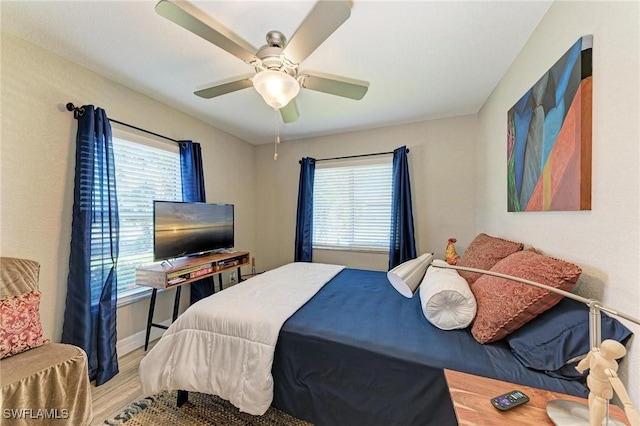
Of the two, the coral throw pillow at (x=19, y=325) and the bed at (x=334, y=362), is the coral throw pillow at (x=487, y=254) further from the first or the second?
the coral throw pillow at (x=19, y=325)

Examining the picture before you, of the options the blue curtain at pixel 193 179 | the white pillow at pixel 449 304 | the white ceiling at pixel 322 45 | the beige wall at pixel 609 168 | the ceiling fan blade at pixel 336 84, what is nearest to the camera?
the beige wall at pixel 609 168

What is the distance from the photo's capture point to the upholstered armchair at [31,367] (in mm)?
1155

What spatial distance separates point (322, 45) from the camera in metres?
1.72

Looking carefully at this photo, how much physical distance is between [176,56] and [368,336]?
2338mm

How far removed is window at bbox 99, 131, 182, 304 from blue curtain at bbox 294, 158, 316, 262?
66.6 inches

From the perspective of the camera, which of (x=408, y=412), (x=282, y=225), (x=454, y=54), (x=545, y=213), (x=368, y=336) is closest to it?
(x=408, y=412)

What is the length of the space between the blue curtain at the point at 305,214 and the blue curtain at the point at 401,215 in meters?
1.18

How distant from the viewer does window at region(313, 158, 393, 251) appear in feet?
11.1

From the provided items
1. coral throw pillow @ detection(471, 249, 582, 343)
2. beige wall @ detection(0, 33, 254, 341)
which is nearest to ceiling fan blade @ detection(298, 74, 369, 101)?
coral throw pillow @ detection(471, 249, 582, 343)

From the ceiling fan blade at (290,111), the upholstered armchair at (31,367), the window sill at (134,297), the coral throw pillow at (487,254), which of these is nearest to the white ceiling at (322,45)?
the ceiling fan blade at (290,111)

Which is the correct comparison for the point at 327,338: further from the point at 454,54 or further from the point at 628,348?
the point at 454,54

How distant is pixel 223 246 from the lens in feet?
9.93

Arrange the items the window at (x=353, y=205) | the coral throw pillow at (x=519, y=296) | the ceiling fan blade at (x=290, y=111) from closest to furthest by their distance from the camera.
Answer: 1. the coral throw pillow at (x=519, y=296)
2. the ceiling fan blade at (x=290, y=111)
3. the window at (x=353, y=205)

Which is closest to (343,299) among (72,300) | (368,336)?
(368,336)
